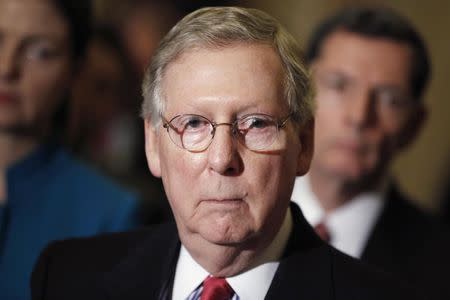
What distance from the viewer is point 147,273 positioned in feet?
6.04

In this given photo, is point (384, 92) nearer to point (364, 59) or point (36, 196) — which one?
point (364, 59)

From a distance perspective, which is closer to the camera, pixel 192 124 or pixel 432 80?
pixel 192 124

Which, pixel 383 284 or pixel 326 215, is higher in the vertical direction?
pixel 383 284

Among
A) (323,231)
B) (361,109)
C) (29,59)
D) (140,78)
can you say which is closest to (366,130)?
(361,109)

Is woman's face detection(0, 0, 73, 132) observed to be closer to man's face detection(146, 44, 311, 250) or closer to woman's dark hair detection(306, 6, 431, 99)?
man's face detection(146, 44, 311, 250)

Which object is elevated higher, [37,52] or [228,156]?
[228,156]

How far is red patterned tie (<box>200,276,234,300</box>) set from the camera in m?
1.70

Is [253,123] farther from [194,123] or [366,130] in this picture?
[366,130]

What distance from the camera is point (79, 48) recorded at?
101 inches

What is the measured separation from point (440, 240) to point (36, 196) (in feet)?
4.30

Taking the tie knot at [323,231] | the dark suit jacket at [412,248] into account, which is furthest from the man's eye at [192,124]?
the tie knot at [323,231]

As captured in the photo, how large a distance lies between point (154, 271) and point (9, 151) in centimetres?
87

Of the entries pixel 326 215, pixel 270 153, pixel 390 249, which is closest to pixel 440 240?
pixel 390 249

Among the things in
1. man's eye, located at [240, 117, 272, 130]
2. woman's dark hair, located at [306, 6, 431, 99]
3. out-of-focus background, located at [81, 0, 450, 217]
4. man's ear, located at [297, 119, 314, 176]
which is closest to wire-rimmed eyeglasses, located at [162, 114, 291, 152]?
man's eye, located at [240, 117, 272, 130]
